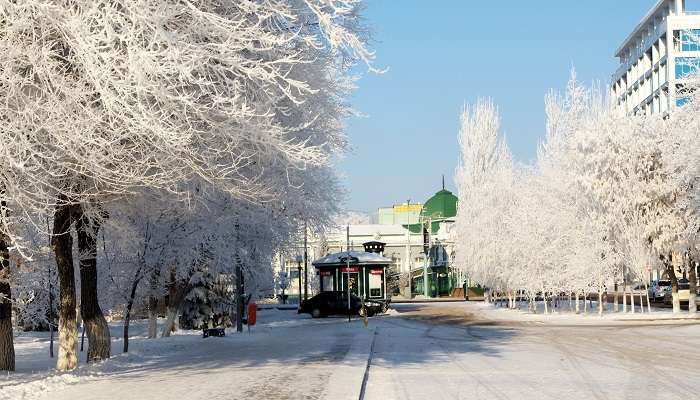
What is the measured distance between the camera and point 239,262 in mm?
31328

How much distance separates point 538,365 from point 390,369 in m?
3.15

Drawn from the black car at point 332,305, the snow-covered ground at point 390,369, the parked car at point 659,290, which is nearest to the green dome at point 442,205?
the parked car at point 659,290

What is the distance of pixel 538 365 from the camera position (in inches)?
710

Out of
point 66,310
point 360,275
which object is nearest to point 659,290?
point 360,275

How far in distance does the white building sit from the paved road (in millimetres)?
59638

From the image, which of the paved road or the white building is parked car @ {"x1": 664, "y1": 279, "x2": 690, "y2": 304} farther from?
the paved road

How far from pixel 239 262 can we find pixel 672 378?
60.5ft

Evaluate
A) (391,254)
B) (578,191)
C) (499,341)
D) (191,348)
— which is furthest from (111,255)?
(391,254)

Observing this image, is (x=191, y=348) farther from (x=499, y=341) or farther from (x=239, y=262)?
(x=499, y=341)

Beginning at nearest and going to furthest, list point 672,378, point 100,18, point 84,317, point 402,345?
1. point 100,18
2. point 672,378
3. point 84,317
4. point 402,345

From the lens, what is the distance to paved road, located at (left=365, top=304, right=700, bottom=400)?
44.4 ft

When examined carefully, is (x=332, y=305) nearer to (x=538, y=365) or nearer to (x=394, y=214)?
(x=538, y=365)

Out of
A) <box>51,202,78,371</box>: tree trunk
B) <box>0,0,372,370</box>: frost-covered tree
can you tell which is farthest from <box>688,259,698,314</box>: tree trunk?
<box>0,0,372,370</box>: frost-covered tree

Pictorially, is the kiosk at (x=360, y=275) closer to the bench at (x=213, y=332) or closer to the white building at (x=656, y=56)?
the bench at (x=213, y=332)
